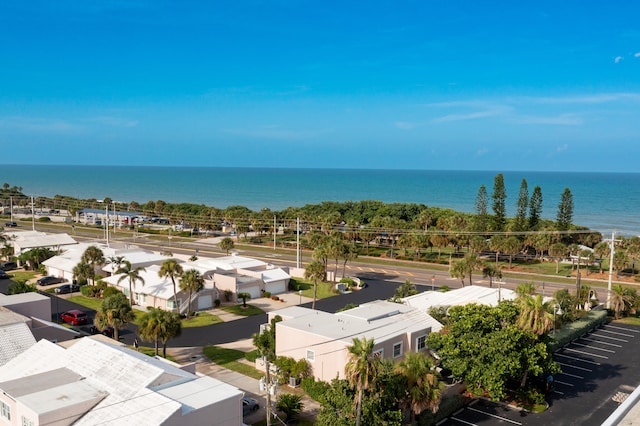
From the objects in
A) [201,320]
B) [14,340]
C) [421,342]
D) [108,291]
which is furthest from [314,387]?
[108,291]

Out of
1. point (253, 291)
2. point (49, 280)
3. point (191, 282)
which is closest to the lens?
point (191, 282)

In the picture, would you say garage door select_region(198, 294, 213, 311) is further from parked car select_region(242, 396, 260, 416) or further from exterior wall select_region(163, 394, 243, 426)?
exterior wall select_region(163, 394, 243, 426)

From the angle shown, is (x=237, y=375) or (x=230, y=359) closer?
(x=237, y=375)

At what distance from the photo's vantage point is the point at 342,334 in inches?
1224

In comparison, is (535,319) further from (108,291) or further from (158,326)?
(108,291)

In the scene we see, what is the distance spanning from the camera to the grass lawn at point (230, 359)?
32812mm

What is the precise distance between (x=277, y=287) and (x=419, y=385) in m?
33.9

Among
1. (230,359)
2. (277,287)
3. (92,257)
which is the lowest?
(230,359)

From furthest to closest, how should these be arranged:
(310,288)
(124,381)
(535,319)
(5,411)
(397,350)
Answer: (310,288), (397,350), (535,319), (124,381), (5,411)

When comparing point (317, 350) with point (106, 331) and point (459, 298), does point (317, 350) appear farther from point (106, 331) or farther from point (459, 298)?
point (106, 331)

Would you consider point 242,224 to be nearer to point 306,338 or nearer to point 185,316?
point 185,316

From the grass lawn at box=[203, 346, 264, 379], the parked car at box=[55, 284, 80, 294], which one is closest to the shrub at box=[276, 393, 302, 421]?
the grass lawn at box=[203, 346, 264, 379]

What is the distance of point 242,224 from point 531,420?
77.6 metres

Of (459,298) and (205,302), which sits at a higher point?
(459,298)
